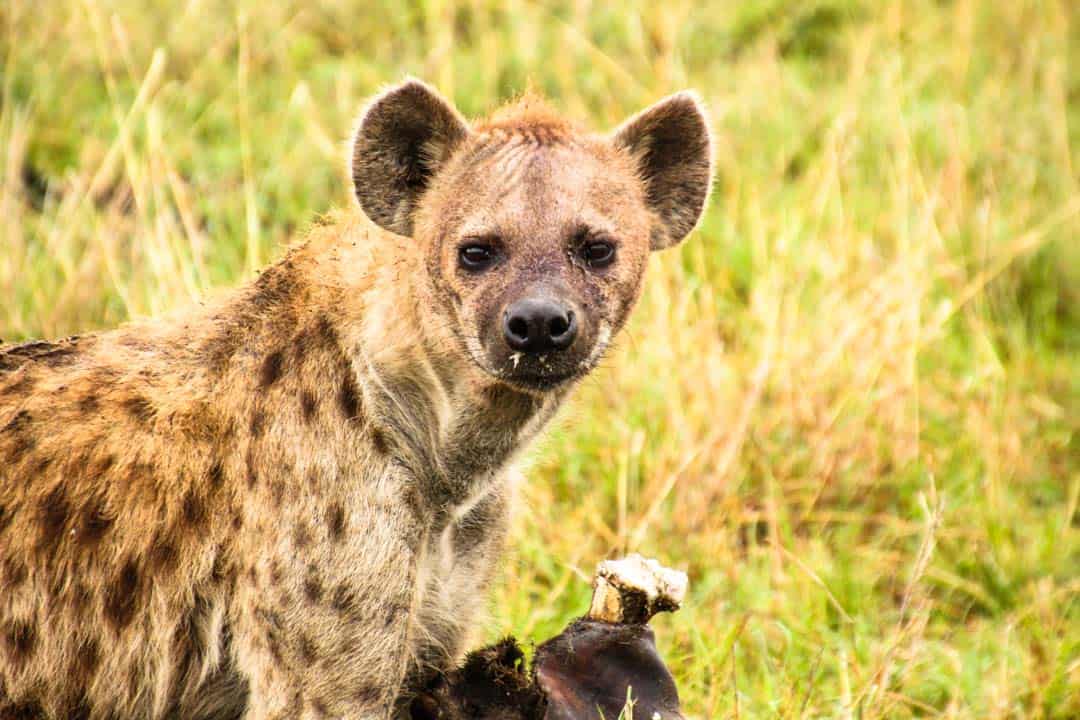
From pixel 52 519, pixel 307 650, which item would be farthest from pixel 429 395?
pixel 52 519

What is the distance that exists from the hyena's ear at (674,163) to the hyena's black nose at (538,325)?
2.27 ft

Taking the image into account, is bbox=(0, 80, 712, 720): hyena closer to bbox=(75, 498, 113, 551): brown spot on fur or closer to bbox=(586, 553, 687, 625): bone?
bbox=(75, 498, 113, 551): brown spot on fur

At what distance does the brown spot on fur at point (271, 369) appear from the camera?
3508mm

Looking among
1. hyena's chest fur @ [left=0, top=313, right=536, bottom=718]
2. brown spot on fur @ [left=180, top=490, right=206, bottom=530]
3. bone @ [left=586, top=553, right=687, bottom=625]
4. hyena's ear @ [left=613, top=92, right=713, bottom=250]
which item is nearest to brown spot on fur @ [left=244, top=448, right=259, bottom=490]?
hyena's chest fur @ [left=0, top=313, right=536, bottom=718]

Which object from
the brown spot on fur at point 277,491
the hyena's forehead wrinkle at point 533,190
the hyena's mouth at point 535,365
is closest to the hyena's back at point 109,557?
the brown spot on fur at point 277,491

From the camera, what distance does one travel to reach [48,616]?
345 cm

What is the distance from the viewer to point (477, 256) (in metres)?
3.46

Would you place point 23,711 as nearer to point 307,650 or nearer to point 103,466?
point 103,466

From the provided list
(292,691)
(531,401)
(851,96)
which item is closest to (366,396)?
(531,401)

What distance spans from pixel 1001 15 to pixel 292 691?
6544 millimetres

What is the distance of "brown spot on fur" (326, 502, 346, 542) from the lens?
3373mm

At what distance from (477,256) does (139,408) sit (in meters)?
0.81

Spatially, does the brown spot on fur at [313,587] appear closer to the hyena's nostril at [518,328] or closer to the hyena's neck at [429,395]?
the hyena's neck at [429,395]

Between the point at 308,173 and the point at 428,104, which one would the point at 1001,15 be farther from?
the point at 428,104
